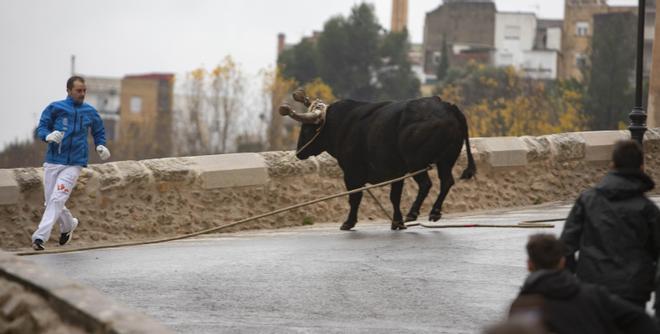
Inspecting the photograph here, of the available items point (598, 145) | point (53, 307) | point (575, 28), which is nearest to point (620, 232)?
point (53, 307)

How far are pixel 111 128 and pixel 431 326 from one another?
4723 inches

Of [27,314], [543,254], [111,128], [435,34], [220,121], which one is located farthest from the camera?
[111,128]

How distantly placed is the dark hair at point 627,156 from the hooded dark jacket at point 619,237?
0.04 meters

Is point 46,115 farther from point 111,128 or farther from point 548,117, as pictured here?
point 111,128

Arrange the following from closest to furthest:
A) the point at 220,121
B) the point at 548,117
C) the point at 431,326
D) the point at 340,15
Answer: the point at 431,326
the point at 548,117
the point at 220,121
the point at 340,15

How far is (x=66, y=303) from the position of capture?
721 centimetres

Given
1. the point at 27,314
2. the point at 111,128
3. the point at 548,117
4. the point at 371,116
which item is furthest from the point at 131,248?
the point at 111,128

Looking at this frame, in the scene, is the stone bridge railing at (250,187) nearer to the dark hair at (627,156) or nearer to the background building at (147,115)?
the dark hair at (627,156)

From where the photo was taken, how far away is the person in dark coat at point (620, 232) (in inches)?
306

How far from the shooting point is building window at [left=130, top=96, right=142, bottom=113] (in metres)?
126

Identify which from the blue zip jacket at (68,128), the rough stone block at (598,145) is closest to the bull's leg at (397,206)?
the blue zip jacket at (68,128)

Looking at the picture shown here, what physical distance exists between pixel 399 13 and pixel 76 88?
112225mm

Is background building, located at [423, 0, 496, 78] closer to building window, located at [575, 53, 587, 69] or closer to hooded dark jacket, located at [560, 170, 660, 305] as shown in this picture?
building window, located at [575, 53, 587, 69]

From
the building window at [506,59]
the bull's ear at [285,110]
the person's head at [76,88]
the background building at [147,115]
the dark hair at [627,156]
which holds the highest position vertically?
the building window at [506,59]
